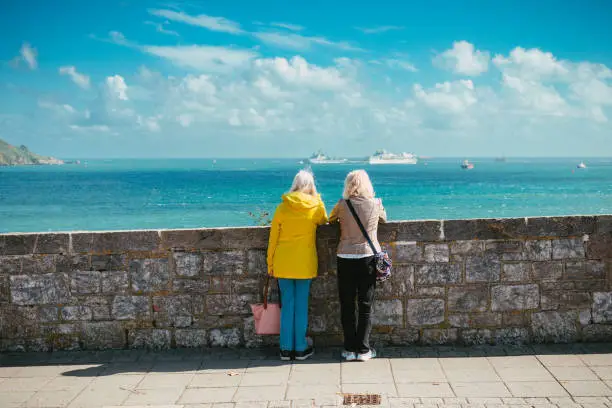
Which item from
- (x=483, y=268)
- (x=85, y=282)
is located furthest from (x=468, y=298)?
(x=85, y=282)

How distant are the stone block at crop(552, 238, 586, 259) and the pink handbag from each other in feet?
8.91

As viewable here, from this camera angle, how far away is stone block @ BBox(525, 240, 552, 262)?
209 inches

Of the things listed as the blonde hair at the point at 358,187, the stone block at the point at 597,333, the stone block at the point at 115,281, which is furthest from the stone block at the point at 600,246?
the stone block at the point at 115,281

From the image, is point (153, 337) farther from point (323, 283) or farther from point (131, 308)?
point (323, 283)

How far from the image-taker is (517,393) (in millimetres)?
4176

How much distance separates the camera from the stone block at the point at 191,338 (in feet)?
17.6

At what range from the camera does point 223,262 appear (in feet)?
17.5

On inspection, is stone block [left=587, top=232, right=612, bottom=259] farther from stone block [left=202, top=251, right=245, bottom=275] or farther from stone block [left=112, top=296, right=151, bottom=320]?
stone block [left=112, top=296, right=151, bottom=320]

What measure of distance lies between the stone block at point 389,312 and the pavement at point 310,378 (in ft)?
0.92

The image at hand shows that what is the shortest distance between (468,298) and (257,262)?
2067 mm

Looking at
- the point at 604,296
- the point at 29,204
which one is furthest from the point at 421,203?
the point at 604,296

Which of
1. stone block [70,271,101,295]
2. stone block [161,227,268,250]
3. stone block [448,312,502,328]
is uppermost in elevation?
stone block [161,227,268,250]

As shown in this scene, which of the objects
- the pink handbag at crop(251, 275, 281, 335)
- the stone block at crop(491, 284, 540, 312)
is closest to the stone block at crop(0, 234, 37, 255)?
the pink handbag at crop(251, 275, 281, 335)

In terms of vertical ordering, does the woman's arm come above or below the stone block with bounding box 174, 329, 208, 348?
above
